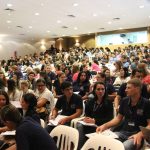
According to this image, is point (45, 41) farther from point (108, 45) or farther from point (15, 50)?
point (108, 45)

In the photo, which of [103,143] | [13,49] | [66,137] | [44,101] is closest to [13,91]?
[44,101]

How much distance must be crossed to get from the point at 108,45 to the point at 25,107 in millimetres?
19610

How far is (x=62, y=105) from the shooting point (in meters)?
4.39

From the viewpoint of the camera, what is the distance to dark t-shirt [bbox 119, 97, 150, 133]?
3157 mm

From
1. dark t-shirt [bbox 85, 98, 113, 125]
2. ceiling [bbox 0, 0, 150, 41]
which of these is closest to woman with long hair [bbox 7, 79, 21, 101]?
dark t-shirt [bbox 85, 98, 113, 125]

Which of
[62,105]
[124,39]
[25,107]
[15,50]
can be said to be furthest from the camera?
[15,50]

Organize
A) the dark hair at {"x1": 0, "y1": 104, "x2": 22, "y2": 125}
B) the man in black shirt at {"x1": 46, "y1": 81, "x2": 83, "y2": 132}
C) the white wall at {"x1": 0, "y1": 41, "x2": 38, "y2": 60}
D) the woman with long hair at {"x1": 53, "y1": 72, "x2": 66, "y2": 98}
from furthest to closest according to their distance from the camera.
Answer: the white wall at {"x1": 0, "y1": 41, "x2": 38, "y2": 60}, the woman with long hair at {"x1": 53, "y1": 72, "x2": 66, "y2": 98}, the man in black shirt at {"x1": 46, "y1": 81, "x2": 83, "y2": 132}, the dark hair at {"x1": 0, "y1": 104, "x2": 22, "y2": 125}

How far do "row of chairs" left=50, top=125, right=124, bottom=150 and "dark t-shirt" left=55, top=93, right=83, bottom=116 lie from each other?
116 centimetres

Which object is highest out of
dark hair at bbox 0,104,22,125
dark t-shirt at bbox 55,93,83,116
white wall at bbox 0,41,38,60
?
white wall at bbox 0,41,38,60

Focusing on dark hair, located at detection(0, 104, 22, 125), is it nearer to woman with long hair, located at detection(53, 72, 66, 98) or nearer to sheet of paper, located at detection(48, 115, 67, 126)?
sheet of paper, located at detection(48, 115, 67, 126)

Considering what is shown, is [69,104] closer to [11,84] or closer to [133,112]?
[133,112]

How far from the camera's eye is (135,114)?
10.5 feet

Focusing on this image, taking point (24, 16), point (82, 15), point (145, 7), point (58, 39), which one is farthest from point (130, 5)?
point (58, 39)

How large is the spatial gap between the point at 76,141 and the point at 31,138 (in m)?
0.61
